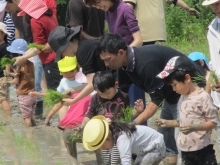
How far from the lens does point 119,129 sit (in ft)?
19.1

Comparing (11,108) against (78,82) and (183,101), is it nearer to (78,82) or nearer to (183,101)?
(78,82)

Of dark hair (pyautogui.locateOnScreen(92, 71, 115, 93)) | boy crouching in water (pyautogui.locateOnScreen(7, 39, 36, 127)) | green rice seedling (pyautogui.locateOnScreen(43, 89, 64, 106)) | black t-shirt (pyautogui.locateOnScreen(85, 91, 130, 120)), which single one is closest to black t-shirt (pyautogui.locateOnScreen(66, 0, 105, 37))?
boy crouching in water (pyautogui.locateOnScreen(7, 39, 36, 127))

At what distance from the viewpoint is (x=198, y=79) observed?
19.3 ft

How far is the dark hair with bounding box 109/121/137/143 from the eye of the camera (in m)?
5.80

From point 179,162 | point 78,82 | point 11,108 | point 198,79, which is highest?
point 198,79

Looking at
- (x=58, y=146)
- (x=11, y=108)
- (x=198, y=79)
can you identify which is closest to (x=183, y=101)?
(x=198, y=79)

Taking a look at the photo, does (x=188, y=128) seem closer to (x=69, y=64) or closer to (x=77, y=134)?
(x=77, y=134)

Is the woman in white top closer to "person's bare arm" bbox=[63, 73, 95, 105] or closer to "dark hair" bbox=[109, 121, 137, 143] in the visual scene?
"dark hair" bbox=[109, 121, 137, 143]

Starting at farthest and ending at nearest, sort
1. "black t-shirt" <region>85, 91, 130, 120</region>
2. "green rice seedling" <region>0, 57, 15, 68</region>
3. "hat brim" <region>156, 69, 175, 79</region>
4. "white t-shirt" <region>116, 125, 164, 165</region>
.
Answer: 1. "green rice seedling" <region>0, 57, 15, 68</region>
2. "black t-shirt" <region>85, 91, 130, 120</region>
3. "white t-shirt" <region>116, 125, 164, 165</region>
4. "hat brim" <region>156, 69, 175, 79</region>

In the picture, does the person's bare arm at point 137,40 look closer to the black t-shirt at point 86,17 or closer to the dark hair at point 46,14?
the black t-shirt at point 86,17

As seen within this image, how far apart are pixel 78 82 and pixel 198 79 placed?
207 centimetres

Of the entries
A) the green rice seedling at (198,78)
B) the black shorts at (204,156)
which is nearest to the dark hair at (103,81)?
the green rice seedling at (198,78)

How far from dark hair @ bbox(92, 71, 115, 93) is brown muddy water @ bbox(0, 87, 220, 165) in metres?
1.37

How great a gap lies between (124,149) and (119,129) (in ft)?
0.58
